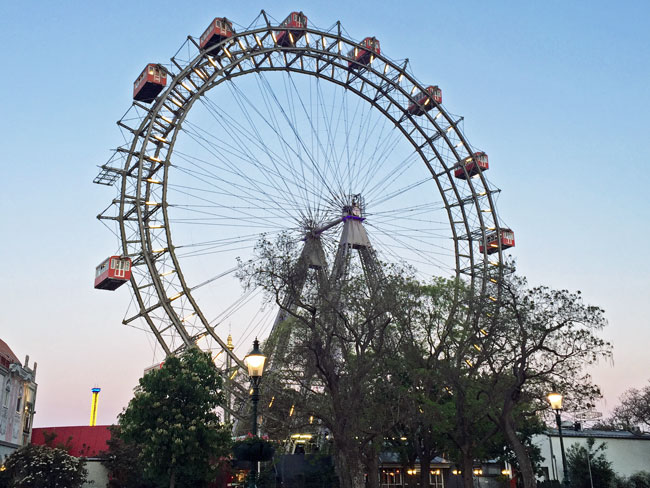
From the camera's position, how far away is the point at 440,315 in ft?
103

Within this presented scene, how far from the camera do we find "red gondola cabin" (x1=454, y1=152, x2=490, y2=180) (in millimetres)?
45556

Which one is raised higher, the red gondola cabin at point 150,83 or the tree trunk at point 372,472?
the red gondola cabin at point 150,83

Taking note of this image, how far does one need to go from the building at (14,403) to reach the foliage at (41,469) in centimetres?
150

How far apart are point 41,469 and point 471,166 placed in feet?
107

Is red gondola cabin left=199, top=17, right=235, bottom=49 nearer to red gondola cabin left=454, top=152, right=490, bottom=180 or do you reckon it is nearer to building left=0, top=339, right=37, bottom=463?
red gondola cabin left=454, top=152, right=490, bottom=180

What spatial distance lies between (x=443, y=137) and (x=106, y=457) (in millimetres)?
30960

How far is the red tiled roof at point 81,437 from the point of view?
4731 centimetres

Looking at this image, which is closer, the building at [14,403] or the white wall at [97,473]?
the building at [14,403]

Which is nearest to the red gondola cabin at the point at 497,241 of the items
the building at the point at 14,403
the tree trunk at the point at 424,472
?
the tree trunk at the point at 424,472

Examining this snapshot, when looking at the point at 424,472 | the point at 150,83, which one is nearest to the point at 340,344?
the point at 424,472

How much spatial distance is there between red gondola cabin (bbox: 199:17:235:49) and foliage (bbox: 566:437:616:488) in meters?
34.8

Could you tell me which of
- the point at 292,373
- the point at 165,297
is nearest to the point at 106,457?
the point at 165,297

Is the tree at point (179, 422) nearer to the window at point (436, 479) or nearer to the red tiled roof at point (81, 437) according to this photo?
the red tiled roof at point (81, 437)

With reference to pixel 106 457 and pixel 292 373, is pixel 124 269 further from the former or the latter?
pixel 106 457
